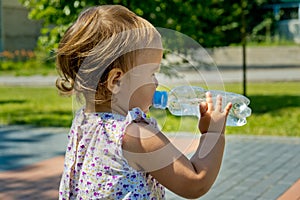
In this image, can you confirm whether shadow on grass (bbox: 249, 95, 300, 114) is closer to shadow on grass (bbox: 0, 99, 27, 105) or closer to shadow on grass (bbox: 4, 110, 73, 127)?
shadow on grass (bbox: 4, 110, 73, 127)

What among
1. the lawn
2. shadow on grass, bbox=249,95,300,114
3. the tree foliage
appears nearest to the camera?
the lawn

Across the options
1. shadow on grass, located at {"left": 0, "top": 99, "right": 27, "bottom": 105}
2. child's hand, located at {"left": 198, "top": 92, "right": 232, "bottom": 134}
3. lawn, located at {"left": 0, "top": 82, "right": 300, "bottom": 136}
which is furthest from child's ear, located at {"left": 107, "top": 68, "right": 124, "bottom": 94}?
shadow on grass, located at {"left": 0, "top": 99, "right": 27, "bottom": 105}

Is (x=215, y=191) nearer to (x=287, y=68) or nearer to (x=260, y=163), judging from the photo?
(x=260, y=163)

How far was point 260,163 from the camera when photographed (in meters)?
7.18

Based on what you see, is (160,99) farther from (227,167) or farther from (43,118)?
(43,118)

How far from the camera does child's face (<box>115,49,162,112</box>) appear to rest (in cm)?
203

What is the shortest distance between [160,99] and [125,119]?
18 cm

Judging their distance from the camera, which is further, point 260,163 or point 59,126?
point 59,126

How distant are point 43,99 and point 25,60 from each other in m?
16.7

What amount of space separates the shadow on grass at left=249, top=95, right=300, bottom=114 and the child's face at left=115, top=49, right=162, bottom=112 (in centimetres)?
988

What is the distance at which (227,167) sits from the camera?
6.97 m

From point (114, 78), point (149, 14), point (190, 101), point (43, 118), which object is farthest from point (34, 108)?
point (114, 78)

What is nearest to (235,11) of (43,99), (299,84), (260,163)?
(299,84)

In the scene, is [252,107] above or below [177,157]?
below
